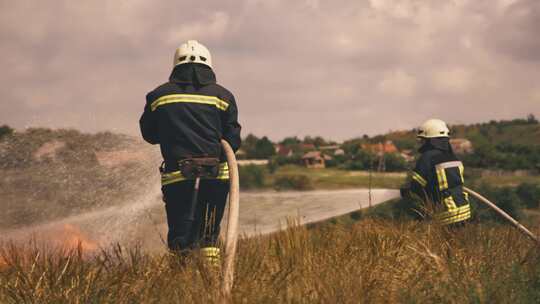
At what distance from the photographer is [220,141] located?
6.39m

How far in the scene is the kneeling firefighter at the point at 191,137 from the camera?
614 centimetres

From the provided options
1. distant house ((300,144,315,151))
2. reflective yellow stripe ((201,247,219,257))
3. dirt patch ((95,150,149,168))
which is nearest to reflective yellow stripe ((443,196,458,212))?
reflective yellow stripe ((201,247,219,257))

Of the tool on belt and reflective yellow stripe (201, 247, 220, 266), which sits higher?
the tool on belt

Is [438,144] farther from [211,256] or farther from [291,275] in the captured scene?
[291,275]

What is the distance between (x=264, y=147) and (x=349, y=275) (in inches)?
5374

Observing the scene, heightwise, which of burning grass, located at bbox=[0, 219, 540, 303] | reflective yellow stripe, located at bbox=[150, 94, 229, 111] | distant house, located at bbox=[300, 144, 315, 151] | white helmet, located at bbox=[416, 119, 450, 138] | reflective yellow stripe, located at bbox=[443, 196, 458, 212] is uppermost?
distant house, located at bbox=[300, 144, 315, 151]

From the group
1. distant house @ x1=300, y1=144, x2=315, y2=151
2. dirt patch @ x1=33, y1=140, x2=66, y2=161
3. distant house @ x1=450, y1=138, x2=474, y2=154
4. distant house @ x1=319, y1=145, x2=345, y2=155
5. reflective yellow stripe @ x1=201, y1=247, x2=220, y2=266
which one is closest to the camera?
reflective yellow stripe @ x1=201, y1=247, x2=220, y2=266

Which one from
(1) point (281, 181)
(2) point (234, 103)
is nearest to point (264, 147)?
(1) point (281, 181)

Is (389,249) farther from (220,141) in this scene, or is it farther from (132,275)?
(132,275)

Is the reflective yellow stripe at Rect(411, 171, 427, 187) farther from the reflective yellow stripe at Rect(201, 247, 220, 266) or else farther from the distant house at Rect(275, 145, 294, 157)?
the distant house at Rect(275, 145, 294, 157)

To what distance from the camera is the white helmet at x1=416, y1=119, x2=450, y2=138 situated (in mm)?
9156

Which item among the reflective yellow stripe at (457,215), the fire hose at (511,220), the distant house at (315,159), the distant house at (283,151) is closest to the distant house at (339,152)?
the distant house at (315,159)

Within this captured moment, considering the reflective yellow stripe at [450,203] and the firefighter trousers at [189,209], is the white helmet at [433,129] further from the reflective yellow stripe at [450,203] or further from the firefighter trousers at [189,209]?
the firefighter trousers at [189,209]

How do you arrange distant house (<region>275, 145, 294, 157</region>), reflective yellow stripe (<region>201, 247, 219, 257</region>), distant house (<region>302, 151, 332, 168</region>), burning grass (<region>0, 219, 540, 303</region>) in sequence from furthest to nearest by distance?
distant house (<region>275, 145, 294, 157</region>) < distant house (<region>302, 151, 332, 168</region>) < reflective yellow stripe (<region>201, 247, 219, 257</region>) < burning grass (<region>0, 219, 540, 303</region>)
